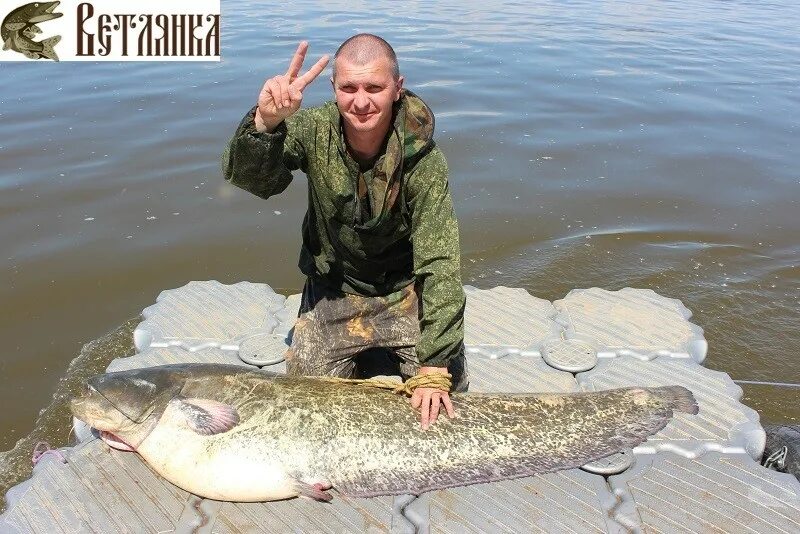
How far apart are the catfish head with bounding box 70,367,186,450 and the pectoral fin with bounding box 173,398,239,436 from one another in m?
0.15

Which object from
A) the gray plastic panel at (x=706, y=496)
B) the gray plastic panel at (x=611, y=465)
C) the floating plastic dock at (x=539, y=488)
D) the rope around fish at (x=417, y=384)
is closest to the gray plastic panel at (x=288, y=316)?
the floating plastic dock at (x=539, y=488)

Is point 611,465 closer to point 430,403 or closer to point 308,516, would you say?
point 430,403

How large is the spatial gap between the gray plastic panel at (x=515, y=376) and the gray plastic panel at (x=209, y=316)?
1519 millimetres

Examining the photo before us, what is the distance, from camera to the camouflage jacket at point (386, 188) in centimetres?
342

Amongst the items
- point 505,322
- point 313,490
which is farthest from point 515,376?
point 313,490

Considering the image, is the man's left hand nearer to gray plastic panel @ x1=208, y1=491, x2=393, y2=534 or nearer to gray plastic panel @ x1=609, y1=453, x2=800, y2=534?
gray plastic panel @ x1=208, y1=491, x2=393, y2=534

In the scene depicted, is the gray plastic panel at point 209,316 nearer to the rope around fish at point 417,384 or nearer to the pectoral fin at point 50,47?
the rope around fish at point 417,384

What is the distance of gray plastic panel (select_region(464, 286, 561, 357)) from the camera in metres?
4.58

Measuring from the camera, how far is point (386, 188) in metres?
3.59

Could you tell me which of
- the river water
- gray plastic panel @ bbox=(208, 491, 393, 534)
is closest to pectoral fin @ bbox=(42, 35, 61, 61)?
the river water

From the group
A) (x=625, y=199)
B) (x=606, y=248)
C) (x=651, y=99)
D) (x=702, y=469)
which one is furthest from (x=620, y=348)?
(x=651, y=99)

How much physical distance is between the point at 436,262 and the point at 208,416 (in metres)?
1.42

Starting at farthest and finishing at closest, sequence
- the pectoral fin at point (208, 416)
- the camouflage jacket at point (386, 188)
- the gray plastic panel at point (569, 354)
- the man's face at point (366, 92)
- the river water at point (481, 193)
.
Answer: the river water at point (481, 193)
the gray plastic panel at point (569, 354)
the camouflage jacket at point (386, 188)
the man's face at point (366, 92)
the pectoral fin at point (208, 416)

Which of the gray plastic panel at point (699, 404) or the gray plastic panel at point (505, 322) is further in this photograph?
the gray plastic panel at point (505, 322)
